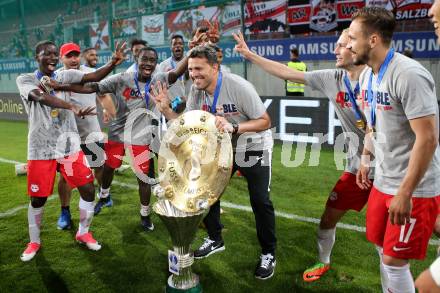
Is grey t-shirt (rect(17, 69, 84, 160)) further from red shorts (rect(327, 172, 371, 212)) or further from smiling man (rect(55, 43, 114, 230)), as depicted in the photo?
red shorts (rect(327, 172, 371, 212))

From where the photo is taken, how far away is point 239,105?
134 inches

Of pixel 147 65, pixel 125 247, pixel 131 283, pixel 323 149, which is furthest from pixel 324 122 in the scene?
pixel 131 283

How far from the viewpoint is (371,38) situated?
2.37 meters

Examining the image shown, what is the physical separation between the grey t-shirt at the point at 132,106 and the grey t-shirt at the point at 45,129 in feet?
2.17

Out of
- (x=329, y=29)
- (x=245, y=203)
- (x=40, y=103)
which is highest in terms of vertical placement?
(x=329, y=29)

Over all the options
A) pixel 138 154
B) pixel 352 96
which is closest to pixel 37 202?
pixel 138 154

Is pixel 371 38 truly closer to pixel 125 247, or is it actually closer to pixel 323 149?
pixel 125 247

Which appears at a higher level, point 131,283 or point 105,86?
point 105,86

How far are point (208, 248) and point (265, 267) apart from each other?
2.12 feet

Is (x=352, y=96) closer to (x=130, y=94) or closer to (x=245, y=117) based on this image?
(x=245, y=117)

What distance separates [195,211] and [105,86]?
2.46 m

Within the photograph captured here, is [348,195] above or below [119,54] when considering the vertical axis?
below

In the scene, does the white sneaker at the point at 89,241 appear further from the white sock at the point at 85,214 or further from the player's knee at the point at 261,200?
the player's knee at the point at 261,200

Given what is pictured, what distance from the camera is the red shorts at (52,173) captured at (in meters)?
3.89
